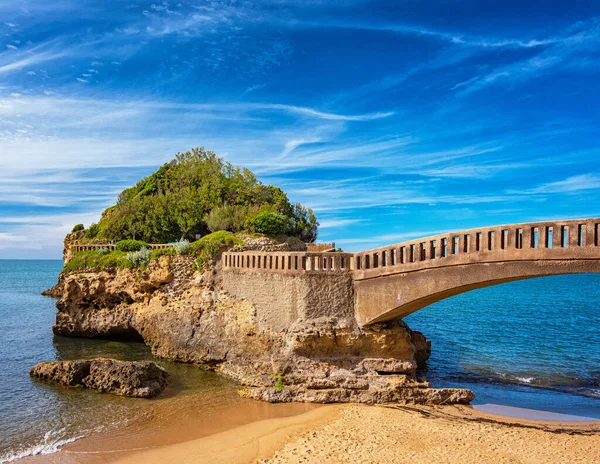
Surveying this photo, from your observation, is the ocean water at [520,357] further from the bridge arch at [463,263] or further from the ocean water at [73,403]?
the ocean water at [73,403]

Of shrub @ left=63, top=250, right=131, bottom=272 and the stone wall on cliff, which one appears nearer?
the stone wall on cliff

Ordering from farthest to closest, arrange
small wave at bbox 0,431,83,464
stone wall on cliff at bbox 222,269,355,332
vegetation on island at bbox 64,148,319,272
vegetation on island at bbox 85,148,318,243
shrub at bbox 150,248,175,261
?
vegetation on island at bbox 85,148,318,243
vegetation on island at bbox 64,148,319,272
shrub at bbox 150,248,175,261
stone wall on cliff at bbox 222,269,355,332
small wave at bbox 0,431,83,464

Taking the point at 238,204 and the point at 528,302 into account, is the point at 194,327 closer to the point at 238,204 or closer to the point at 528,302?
the point at 238,204

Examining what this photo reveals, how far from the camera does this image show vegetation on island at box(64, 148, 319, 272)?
99.2 feet

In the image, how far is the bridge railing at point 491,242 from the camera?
521 inches

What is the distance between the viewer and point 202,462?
12383 mm

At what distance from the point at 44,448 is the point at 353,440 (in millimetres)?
9713

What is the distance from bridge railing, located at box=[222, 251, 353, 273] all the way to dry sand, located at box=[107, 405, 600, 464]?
5.77m

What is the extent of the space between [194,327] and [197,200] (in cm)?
1876

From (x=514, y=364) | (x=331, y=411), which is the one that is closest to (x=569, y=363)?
(x=514, y=364)

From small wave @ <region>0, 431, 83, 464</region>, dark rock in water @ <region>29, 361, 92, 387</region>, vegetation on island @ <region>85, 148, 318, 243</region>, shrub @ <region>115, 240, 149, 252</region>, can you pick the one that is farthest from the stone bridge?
vegetation on island @ <region>85, 148, 318, 243</region>

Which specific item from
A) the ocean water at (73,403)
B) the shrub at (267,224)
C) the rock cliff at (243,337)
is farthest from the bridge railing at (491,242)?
the shrub at (267,224)

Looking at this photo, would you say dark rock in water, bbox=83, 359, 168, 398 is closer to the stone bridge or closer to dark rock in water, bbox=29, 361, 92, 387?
dark rock in water, bbox=29, 361, 92, 387

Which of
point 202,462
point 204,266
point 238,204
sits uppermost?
point 238,204
